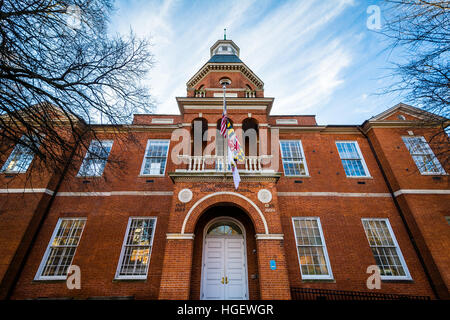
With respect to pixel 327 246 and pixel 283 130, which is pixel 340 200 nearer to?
pixel 327 246

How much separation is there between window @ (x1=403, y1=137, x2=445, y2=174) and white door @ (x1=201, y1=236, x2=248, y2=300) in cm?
1072

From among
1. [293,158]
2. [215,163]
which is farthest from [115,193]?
[293,158]

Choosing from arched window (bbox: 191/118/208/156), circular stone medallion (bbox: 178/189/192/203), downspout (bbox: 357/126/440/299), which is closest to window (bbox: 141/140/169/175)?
arched window (bbox: 191/118/208/156)

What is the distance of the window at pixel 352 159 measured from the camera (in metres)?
11.2

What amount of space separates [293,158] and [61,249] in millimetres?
13281

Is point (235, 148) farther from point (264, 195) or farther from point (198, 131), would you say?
point (198, 131)

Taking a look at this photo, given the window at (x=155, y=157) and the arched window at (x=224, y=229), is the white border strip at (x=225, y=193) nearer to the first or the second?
the arched window at (x=224, y=229)

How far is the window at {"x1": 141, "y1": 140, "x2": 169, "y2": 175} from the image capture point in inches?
440

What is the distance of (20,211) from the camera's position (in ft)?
30.5

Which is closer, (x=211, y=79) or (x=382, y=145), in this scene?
(x=382, y=145)

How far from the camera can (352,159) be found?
37.9ft

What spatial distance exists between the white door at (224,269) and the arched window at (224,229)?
0.21 meters

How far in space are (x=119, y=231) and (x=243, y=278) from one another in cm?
640
